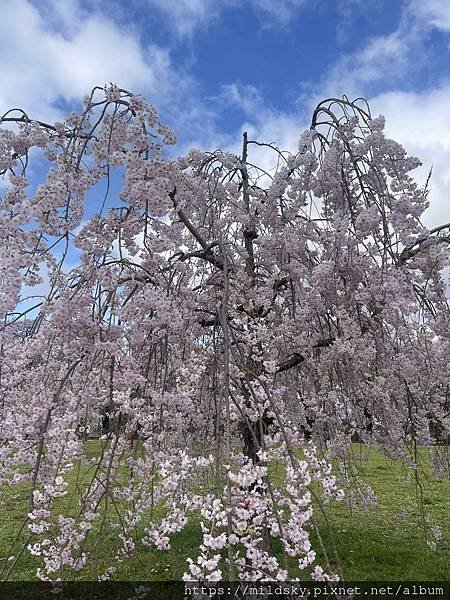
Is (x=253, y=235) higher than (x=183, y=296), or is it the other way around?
(x=253, y=235)

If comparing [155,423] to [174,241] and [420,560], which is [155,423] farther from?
[420,560]

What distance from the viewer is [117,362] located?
3.43 meters

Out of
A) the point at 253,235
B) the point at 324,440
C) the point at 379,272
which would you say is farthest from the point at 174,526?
the point at 253,235

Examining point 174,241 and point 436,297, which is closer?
point 174,241

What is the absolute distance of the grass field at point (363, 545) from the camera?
19.1 ft

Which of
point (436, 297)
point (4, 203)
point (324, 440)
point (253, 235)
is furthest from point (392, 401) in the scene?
point (4, 203)

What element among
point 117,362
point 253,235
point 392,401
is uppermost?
point 253,235

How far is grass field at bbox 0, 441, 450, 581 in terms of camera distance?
5.83 m

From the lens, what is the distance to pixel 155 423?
3.51 meters

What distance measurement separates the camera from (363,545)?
23.4 feet

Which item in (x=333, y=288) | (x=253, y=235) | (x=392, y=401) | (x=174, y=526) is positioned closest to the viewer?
(x=174, y=526)

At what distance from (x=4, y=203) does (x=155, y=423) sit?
1785 millimetres

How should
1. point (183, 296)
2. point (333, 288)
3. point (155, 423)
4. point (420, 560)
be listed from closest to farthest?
point (155, 423)
point (183, 296)
point (333, 288)
point (420, 560)

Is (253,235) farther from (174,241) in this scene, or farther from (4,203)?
(4,203)
